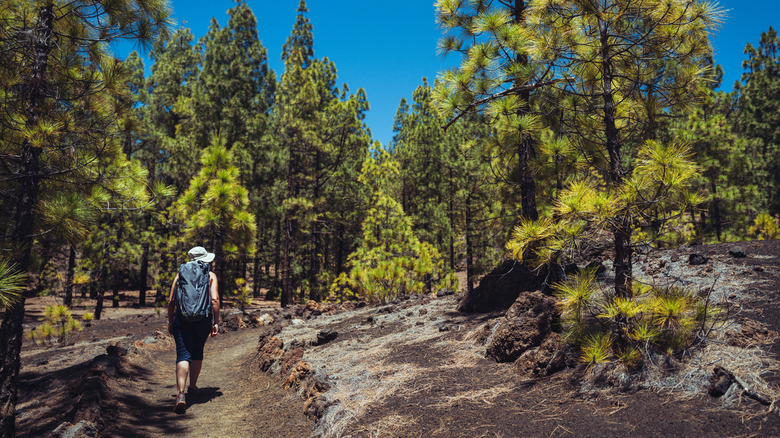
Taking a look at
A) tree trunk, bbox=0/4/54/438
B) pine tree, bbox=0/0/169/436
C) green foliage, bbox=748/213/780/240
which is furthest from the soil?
green foliage, bbox=748/213/780/240

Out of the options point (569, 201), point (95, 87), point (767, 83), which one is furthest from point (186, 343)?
point (767, 83)

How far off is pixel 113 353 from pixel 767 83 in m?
33.2

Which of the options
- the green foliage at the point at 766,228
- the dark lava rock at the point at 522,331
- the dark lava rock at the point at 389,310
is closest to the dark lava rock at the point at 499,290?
the dark lava rock at the point at 522,331

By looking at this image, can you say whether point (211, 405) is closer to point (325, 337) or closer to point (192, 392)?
point (192, 392)

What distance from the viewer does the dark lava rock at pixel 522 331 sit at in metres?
4.09

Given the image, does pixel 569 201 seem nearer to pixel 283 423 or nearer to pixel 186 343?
pixel 283 423

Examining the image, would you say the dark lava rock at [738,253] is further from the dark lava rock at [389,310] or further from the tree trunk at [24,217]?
the tree trunk at [24,217]

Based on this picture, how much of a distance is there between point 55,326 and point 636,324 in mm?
10757

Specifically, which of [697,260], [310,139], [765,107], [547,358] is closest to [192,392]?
[547,358]

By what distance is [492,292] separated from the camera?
21.5ft

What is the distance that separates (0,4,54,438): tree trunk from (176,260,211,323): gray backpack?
4.34ft

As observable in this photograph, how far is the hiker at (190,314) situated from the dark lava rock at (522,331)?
3.19 m

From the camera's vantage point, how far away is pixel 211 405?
481cm

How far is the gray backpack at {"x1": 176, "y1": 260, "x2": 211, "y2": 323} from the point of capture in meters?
4.43
